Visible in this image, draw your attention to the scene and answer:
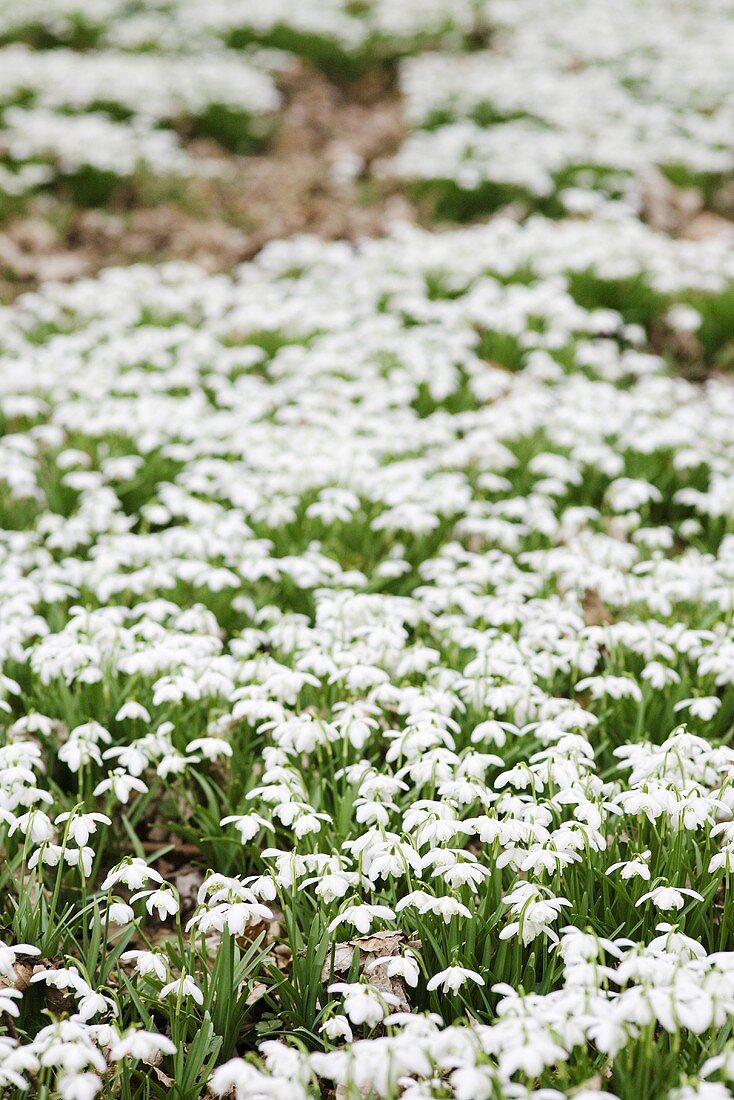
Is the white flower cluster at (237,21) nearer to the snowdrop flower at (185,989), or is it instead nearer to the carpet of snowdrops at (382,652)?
the carpet of snowdrops at (382,652)

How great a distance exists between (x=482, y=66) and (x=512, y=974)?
9.95 meters

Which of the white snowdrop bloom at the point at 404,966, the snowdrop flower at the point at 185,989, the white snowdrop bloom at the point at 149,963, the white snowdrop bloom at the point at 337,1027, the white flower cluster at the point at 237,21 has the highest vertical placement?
the white flower cluster at the point at 237,21

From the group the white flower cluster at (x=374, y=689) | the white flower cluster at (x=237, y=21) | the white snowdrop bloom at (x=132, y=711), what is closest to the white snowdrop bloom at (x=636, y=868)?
the white flower cluster at (x=374, y=689)

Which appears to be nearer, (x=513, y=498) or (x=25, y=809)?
(x=25, y=809)

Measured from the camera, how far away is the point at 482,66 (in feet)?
32.8

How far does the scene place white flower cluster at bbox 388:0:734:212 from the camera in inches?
291

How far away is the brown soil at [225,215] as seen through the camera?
6820mm

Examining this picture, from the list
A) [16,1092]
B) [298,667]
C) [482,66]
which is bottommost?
[16,1092]

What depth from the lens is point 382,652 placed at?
2914 millimetres

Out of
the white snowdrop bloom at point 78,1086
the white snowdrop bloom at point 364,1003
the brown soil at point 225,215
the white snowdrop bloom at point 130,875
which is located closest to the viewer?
the white snowdrop bloom at point 78,1086

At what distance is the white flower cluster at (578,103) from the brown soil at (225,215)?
0.47 meters

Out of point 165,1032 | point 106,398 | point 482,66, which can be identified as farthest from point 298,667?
point 482,66

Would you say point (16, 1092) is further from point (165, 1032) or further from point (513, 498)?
point (513, 498)

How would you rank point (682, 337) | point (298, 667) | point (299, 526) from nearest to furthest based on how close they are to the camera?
point (298, 667)
point (299, 526)
point (682, 337)
